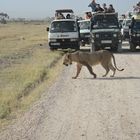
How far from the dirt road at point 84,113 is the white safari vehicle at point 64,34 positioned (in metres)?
13.8

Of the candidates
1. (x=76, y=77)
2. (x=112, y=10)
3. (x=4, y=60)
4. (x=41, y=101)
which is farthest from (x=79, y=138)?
(x=112, y=10)

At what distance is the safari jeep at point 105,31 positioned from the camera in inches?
1159

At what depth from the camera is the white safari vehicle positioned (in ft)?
101

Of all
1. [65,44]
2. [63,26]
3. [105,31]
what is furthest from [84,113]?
[63,26]

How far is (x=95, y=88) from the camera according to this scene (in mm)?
14977

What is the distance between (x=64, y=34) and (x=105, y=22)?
2369 millimetres

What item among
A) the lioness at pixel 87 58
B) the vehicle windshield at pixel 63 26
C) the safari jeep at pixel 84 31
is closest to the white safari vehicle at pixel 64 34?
the vehicle windshield at pixel 63 26

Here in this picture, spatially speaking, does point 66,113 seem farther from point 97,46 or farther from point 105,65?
point 97,46

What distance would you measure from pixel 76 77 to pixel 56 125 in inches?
295

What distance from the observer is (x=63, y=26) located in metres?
31.1

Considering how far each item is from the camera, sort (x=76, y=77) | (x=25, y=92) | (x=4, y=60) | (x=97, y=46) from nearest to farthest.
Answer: (x=25, y=92) → (x=76, y=77) → (x=4, y=60) → (x=97, y=46)

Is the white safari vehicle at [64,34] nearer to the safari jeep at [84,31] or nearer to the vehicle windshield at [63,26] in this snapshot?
the vehicle windshield at [63,26]

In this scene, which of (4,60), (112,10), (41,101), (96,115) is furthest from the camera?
(112,10)

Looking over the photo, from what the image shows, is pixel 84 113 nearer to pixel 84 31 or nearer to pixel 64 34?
pixel 64 34
